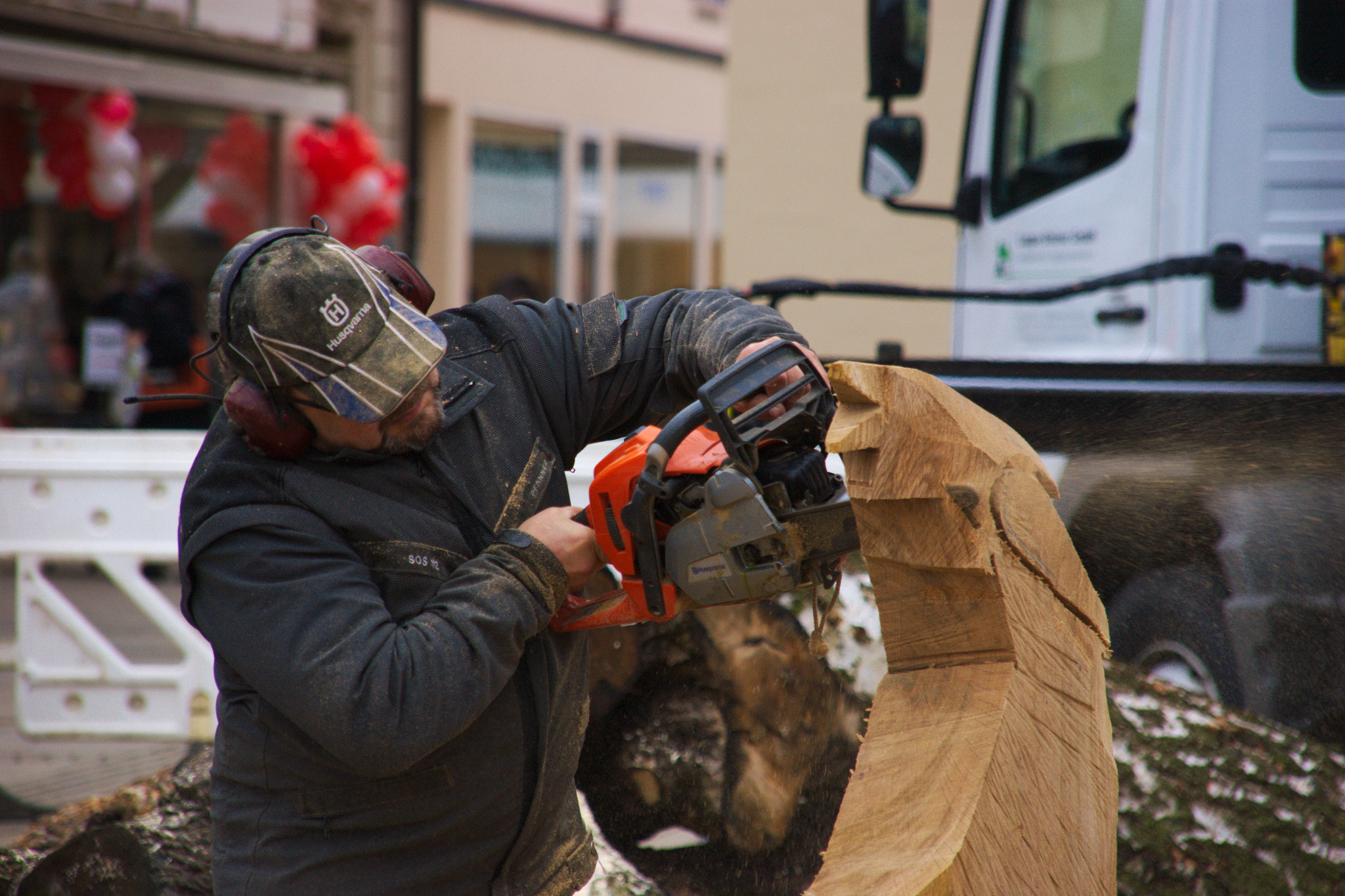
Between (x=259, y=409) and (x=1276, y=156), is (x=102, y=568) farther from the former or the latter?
(x=1276, y=156)

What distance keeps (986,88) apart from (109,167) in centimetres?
726

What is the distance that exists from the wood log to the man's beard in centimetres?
62

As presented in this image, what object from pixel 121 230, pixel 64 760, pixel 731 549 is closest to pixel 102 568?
pixel 64 760

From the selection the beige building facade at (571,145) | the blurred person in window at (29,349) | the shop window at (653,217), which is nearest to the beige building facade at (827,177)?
the beige building facade at (571,145)

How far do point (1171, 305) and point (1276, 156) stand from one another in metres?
0.48

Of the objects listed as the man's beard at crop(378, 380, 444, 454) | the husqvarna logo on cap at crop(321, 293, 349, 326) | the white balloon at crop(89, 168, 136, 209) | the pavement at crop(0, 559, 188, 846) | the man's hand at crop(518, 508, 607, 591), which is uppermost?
the white balloon at crop(89, 168, 136, 209)

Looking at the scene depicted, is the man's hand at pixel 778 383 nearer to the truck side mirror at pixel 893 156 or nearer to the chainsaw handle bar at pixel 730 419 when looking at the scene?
the chainsaw handle bar at pixel 730 419

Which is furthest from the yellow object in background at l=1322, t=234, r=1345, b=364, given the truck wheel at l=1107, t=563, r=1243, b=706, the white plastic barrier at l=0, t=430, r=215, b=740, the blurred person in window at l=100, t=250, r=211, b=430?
the blurred person in window at l=100, t=250, r=211, b=430

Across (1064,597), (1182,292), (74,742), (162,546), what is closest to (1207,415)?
(1182,292)

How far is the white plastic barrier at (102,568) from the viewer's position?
3.87m

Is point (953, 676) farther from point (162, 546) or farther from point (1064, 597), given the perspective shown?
point (162, 546)

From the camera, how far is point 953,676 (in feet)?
4.53

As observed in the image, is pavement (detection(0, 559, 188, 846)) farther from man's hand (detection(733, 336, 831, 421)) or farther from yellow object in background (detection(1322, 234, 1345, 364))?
yellow object in background (detection(1322, 234, 1345, 364))

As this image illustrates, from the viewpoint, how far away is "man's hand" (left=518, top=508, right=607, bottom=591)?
66.6 inches
